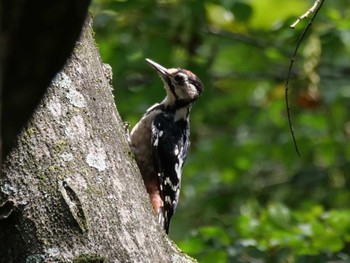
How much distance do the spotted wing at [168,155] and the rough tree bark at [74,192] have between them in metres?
1.97

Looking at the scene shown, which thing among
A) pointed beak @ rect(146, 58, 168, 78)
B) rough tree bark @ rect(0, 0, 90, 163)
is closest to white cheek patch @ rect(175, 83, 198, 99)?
pointed beak @ rect(146, 58, 168, 78)

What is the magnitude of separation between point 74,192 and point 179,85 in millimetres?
3033

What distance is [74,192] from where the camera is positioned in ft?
9.85

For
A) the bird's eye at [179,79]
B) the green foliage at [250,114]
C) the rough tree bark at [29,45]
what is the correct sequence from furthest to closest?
1. the bird's eye at [179,79]
2. the green foliage at [250,114]
3. the rough tree bark at [29,45]

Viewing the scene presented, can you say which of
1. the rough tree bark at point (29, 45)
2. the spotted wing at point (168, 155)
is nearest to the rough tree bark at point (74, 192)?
the rough tree bark at point (29, 45)

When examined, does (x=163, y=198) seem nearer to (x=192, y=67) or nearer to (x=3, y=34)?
(x=192, y=67)

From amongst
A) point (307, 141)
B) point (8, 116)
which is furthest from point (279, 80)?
point (8, 116)

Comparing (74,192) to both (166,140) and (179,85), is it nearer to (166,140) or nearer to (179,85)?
(166,140)

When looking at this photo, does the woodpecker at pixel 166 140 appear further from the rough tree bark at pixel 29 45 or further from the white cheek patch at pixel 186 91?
the rough tree bark at pixel 29 45

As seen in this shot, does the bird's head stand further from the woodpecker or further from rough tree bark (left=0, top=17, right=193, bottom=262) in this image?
rough tree bark (left=0, top=17, right=193, bottom=262)

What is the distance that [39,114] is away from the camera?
3.14m

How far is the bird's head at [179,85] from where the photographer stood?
5.98 meters

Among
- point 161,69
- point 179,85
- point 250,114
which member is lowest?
point 179,85

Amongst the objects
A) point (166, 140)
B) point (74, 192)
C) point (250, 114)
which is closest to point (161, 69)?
point (166, 140)
